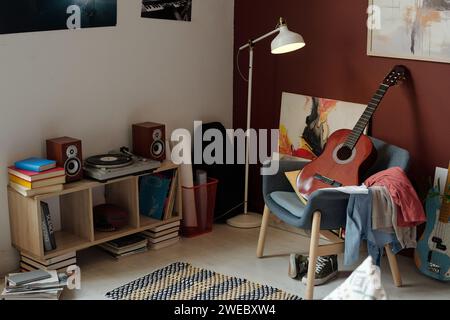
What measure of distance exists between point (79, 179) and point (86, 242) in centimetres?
35

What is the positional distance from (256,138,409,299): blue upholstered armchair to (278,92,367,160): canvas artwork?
0.33 m

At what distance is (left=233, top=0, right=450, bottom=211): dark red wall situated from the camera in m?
3.66

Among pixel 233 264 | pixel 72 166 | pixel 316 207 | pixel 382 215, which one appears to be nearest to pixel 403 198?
pixel 382 215

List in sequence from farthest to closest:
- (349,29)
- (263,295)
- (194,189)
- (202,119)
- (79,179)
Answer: (202,119), (194,189), (349,29), (79,179), (263,295)

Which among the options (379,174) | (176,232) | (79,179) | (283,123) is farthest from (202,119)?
(379,174)

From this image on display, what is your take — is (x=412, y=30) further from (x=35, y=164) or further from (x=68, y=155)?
(x=35, y=164)

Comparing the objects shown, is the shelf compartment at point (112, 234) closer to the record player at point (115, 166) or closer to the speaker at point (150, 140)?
the record player at point (115, 166)

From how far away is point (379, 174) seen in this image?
3.39 metres

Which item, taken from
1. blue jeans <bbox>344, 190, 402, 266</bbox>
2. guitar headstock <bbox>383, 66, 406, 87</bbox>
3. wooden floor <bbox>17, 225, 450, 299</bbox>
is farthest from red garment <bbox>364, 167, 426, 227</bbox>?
guitar headstock <bbox>383, 66, 406, 87</bbox>

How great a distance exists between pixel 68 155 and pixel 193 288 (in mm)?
965

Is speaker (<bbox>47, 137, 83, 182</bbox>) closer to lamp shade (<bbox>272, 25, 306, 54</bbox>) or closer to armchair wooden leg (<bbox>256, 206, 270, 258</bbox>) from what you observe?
armchair wooden leg (<bbox>256, 206, 270, 258</bbox>)

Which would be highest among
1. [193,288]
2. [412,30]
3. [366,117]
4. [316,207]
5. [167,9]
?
[167,9]

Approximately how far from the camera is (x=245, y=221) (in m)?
4.43

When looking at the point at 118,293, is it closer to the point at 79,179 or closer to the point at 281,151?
the point at 79,179
